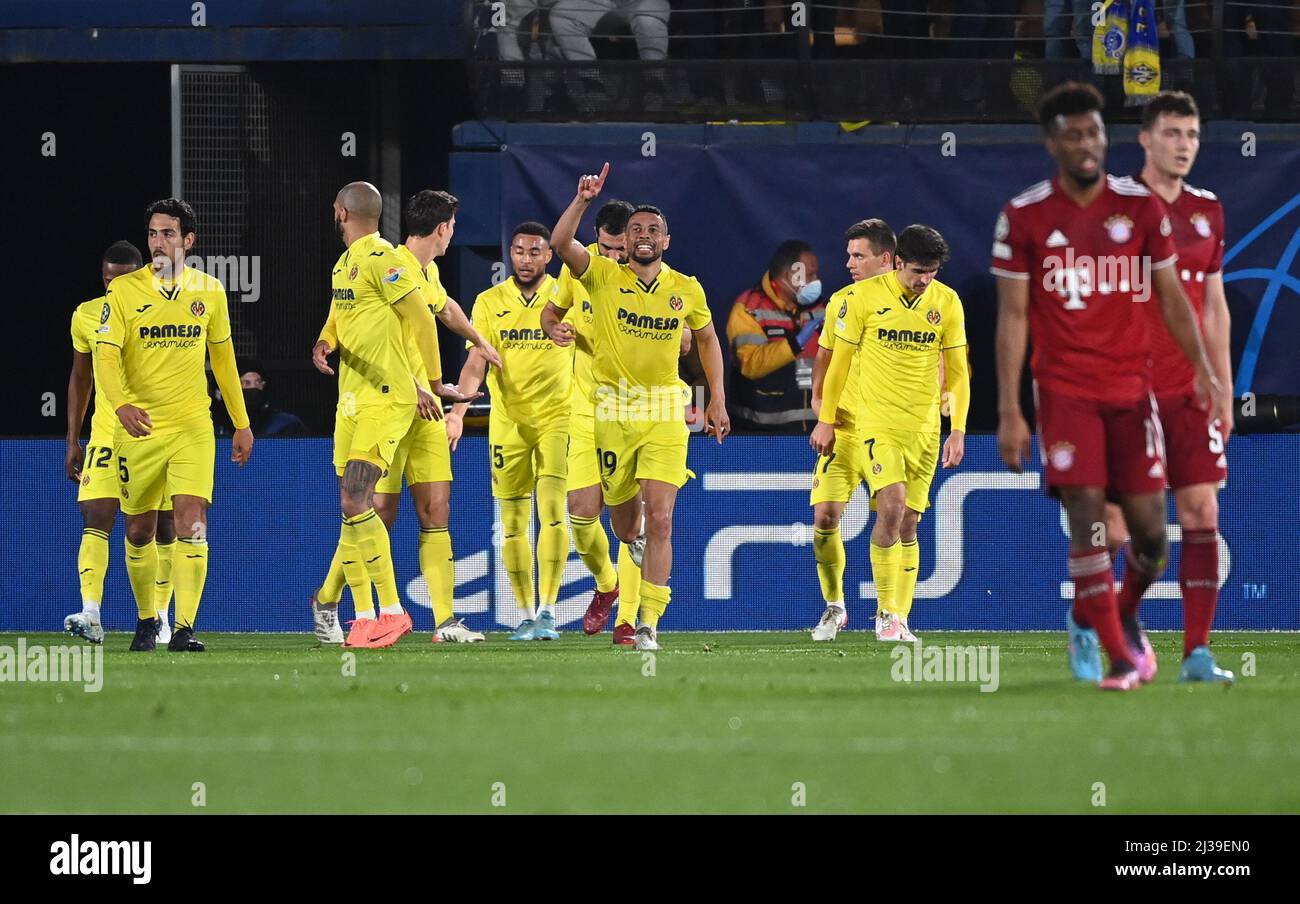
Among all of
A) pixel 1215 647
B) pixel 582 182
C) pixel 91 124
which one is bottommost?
pixel 1215 647

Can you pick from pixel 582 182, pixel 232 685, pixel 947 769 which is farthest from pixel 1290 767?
pixel 582 182

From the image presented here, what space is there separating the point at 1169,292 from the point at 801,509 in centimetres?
686

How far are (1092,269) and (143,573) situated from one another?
594 centimetres

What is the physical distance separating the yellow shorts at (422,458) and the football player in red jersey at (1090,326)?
492 cm

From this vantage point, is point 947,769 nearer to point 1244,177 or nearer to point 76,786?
point 76,786

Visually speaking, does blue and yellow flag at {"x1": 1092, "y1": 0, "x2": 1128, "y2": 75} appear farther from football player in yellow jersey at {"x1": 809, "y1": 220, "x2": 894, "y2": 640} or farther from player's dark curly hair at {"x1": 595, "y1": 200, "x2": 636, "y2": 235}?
player's dark curly hair at {"x1": 595, "y1": 200, "x2": 636, "y2": 235}

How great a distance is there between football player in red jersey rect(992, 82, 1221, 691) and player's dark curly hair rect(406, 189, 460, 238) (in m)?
5.11

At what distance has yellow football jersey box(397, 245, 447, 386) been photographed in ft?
36.3

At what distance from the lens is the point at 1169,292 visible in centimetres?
714

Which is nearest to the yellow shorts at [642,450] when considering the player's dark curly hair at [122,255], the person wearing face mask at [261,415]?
the player's dark curly hair at [122,255]

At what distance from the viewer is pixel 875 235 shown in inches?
491

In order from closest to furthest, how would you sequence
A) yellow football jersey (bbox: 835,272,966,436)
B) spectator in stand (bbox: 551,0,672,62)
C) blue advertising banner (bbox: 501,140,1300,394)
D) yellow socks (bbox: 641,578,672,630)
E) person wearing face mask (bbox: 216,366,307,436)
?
yellow socks (bbox: 641,578,672,630) → yellow football jersey (bbox: 835,272,966,436) → blue advertising banner (bbox: 501,140,1300,394) → person wearing face mask (bbox: 216,366,307,436) → spectator in stand (bbox: 551,0,672,62)

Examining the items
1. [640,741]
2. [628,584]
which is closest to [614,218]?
[628,584]

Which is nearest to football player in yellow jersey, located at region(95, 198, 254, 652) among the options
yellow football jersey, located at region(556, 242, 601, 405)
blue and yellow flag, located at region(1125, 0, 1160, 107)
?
yellow football jersey, located at region(556, 242, 601, 405)
